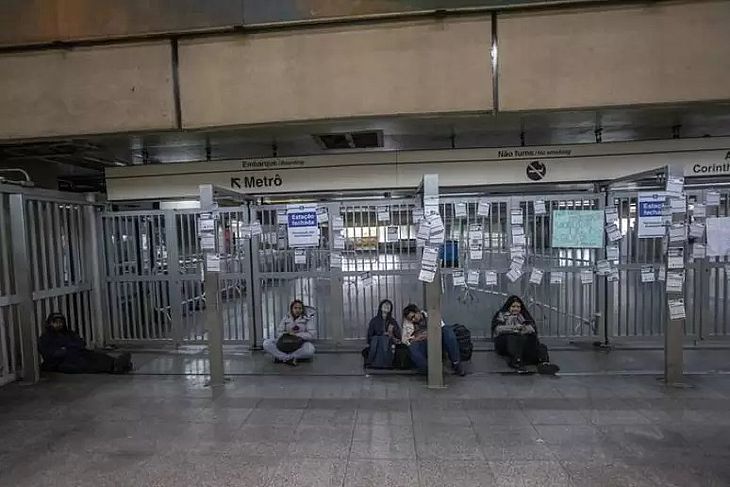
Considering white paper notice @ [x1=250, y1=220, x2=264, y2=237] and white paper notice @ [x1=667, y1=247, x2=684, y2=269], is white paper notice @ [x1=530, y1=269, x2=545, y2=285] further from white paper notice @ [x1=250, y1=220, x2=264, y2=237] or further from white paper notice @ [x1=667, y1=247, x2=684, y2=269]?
white paper notice @ [x1=250, y1=220, x2=264, y2=237]

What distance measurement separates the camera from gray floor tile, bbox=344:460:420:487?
317cm

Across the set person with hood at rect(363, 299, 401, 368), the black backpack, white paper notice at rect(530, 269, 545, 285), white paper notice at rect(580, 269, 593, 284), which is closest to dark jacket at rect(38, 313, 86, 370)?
person with hood at rect(363, 299, 401, 368)

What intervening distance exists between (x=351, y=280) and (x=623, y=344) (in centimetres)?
403

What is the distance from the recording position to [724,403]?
4.39 m

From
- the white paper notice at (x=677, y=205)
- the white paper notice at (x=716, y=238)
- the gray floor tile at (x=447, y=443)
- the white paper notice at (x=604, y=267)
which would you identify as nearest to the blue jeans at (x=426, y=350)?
the gray floor tile at (x=447, y=443)

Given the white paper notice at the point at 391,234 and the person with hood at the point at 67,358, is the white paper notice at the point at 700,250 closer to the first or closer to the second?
the white paper notice at the point at 391,234

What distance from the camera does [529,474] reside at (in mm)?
3248

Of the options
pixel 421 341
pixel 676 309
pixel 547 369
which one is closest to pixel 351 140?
pixel 421 341

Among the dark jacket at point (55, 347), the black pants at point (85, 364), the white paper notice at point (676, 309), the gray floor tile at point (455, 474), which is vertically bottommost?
the gray floor tile at point (455, 474)

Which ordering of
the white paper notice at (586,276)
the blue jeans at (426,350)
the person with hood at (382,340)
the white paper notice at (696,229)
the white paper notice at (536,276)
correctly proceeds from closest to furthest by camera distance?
the white paper notice at (696,229) → the blue jeans at (426,350) → the person with hood at (382,340) → the white paper notice at (536,276) → the white paper notice at (586,276)

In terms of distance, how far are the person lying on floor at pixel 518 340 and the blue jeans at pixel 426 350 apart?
695 millimetres

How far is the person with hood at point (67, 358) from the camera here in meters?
Result: 5.77

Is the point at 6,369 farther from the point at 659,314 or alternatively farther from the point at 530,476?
the point at 659,314

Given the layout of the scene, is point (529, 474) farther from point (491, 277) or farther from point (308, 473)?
point (491, 277)
